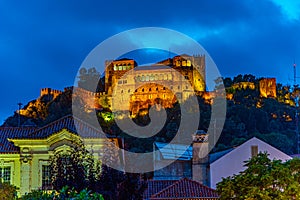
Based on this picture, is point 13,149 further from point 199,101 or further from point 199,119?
point 199,101

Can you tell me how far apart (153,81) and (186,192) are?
88.0m

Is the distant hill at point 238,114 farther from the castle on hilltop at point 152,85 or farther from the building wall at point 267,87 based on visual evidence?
the castle on hilltop at point 152,85

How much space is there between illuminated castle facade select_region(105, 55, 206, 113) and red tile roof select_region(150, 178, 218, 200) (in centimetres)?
8139

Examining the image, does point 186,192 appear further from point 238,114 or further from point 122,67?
point 122,67

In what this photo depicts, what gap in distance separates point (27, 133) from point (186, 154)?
14.5 meters

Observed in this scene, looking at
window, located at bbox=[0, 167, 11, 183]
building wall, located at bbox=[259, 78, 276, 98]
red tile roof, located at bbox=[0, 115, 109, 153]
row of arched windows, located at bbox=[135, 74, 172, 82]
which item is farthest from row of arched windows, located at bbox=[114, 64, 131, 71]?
window, located at bbox=[0, 167, 11, 183]

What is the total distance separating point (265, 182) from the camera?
1844cm

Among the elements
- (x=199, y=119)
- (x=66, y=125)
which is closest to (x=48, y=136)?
(x=66, y=125)

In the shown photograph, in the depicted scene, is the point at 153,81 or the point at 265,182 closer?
the point at 265,182

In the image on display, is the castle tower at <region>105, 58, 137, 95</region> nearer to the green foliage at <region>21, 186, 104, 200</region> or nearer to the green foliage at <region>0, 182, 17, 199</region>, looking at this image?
the green foliage at <region>0, 182, 17, 199</region>

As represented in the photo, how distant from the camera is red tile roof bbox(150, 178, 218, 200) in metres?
28.5

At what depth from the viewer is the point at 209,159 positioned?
35906 millimetres

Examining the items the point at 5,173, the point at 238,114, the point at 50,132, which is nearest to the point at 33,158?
the point at 50,132

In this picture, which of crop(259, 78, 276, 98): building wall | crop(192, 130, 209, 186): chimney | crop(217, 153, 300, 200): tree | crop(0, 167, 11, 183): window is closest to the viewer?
crop(217, 153, 300, 200): tree
